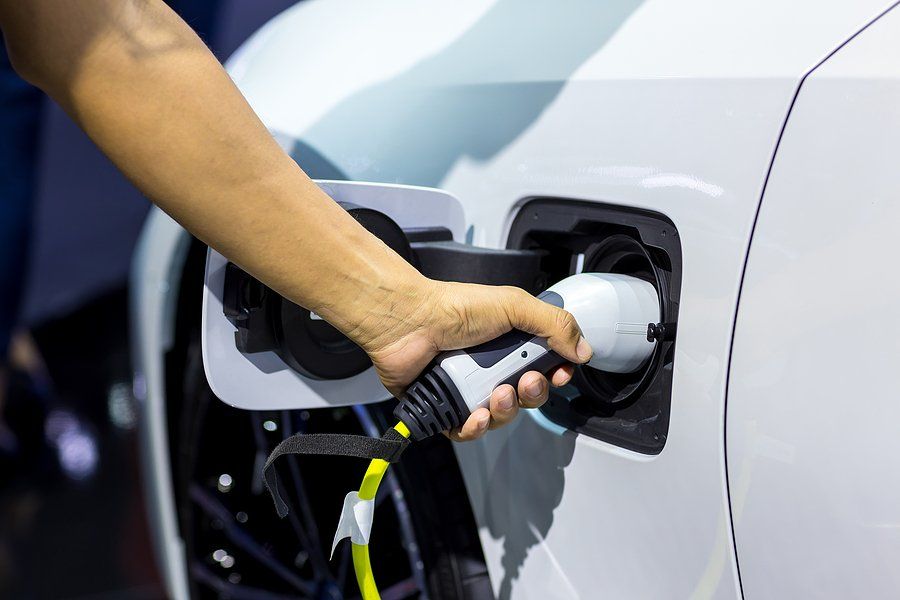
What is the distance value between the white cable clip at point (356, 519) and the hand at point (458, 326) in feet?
0.48

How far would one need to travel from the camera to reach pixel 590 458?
1.12 meters

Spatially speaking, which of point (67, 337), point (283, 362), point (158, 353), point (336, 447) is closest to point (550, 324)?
point (336, 447)

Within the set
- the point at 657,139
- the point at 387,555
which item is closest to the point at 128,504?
the point at 387,555

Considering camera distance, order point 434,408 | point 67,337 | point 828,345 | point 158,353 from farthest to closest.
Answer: point 67,337 < point 158,353 < point 434,408 < point 828,345

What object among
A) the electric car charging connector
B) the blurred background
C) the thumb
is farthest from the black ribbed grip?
the blurred background

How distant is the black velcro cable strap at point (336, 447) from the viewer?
100 centimetres

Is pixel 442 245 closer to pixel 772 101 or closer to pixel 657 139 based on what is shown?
pixel 657 139

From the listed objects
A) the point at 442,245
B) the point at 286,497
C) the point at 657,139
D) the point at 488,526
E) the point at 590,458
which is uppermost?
the point at 657,139

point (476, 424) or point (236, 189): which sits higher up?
point (236, 189)

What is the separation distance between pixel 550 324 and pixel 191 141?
0.43 m

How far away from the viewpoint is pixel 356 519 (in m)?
1.05

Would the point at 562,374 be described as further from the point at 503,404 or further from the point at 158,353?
the point at 158,353

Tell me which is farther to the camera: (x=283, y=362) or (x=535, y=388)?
(x=283, y=362)

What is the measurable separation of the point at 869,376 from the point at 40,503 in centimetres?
298
